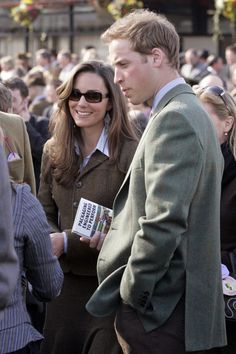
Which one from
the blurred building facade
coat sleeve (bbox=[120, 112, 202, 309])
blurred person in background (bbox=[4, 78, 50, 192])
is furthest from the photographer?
the blurred building facade

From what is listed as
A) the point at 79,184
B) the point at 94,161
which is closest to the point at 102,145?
the point at 94,161

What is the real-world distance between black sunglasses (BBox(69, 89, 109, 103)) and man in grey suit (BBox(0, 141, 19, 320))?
1.83 meters

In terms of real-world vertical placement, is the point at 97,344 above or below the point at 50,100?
above

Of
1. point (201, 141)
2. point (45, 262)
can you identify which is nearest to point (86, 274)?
point (45, 262)

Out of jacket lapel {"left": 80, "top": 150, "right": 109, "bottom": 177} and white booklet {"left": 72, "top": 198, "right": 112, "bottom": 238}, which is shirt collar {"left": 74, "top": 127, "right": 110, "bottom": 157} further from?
white booklet {"left": 72, "top": 198, "right": 112, "bottom": 238}

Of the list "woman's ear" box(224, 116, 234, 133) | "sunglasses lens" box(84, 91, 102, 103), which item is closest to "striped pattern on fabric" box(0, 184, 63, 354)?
"sunglasses lens" box(84, 91, 102, 103)

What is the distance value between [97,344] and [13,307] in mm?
1022

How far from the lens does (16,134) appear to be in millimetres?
4754

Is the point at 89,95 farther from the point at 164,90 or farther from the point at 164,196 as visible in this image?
the point at 164,196

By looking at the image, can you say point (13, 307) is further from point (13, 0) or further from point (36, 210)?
point (13, 0)

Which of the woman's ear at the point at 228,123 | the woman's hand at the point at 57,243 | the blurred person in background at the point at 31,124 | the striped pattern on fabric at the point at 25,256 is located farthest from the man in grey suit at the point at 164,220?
the blurred person in background at the point at 31,124

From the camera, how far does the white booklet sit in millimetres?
3926

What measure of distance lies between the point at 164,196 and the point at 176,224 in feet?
0.38

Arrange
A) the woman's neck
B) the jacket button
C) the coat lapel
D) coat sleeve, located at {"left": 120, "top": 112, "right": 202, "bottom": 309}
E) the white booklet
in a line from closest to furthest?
coat sleeve, located at {"left": 120, "top": 112, "right": 202, "bottom": 309}, the coat lapel, the white booklet, the jacket button, the woman's neck
